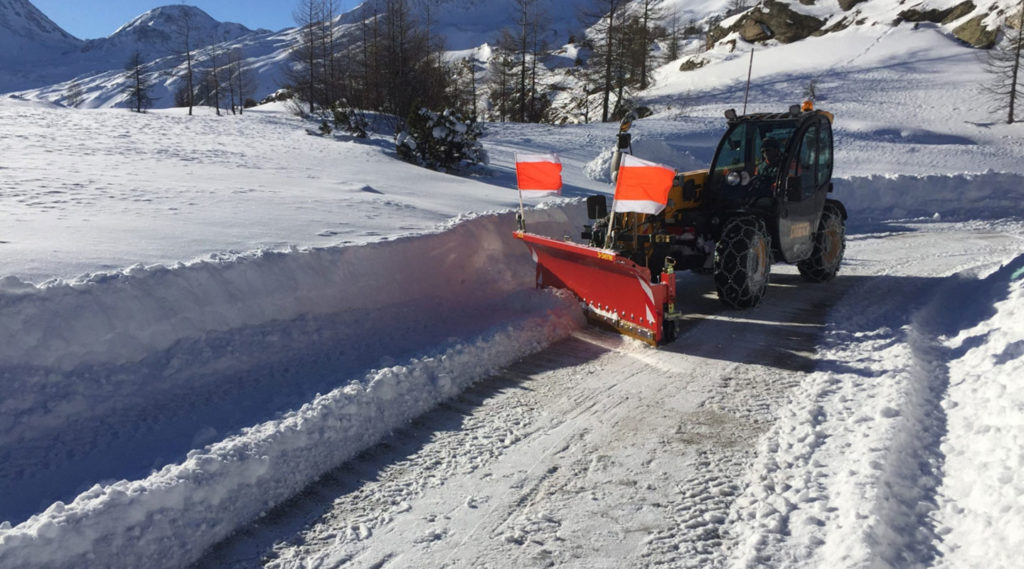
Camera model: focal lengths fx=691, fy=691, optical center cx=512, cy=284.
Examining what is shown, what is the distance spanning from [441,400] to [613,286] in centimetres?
235

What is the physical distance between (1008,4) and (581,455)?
47611 mm

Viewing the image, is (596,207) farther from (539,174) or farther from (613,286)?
(613,286)

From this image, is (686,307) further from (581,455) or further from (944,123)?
(944,123)

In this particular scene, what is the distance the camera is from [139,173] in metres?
11.4

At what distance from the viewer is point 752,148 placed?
8.27m

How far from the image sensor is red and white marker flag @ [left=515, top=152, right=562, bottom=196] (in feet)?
25.0

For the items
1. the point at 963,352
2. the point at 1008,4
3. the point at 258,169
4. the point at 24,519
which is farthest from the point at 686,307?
the point at 1008,4

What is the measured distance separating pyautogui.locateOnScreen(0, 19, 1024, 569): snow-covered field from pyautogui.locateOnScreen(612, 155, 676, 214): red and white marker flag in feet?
4.33

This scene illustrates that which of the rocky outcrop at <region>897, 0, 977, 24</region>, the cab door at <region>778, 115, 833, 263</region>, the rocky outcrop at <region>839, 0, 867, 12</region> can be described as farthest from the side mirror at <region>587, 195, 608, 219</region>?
the rocky outcrop at <region>839, 0, 867, 12</region>

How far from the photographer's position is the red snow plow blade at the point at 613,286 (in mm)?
6391

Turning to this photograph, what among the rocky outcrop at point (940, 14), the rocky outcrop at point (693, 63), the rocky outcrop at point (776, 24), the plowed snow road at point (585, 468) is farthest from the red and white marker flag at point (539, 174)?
the rocky outcrop at point (776, 24)

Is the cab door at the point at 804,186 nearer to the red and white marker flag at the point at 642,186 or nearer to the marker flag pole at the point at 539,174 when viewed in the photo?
the red and white marker flag at the point at 642,186

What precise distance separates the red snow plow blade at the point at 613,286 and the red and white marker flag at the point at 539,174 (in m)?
0.55

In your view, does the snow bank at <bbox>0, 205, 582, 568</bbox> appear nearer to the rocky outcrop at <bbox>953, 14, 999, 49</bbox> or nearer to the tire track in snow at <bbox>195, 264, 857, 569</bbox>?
the tire track in snow at <bbox>195, 264, 857, 569</bbox>
